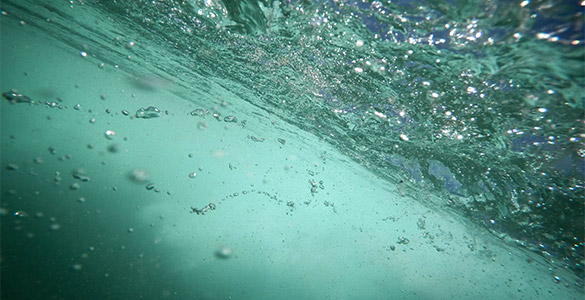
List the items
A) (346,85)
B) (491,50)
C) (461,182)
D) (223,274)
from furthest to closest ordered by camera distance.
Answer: (223,274) → (461,182) → (346,85) → (491,50)

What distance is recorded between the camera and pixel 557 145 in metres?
7.06

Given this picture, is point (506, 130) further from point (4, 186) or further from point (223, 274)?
point (4, 186)

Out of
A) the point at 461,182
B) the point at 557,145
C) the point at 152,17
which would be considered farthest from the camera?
the point at 461,182

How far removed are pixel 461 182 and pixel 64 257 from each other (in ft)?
76.1

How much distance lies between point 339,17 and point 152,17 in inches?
380

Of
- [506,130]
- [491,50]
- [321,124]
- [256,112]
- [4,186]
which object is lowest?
[4,186]

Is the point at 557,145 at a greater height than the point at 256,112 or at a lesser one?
greater

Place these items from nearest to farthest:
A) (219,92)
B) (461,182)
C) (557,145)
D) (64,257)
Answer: (557,145), (461,182), (64,257), (219,92)

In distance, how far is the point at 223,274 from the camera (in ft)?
83.9

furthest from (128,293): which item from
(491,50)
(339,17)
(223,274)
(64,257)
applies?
(491,50)

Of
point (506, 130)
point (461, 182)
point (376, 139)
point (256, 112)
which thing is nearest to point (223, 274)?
point (256, 112)

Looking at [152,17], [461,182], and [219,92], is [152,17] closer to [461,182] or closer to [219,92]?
[219,92]

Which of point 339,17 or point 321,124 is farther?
point 321,124

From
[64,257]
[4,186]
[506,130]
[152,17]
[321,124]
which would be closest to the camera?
[506,130]
